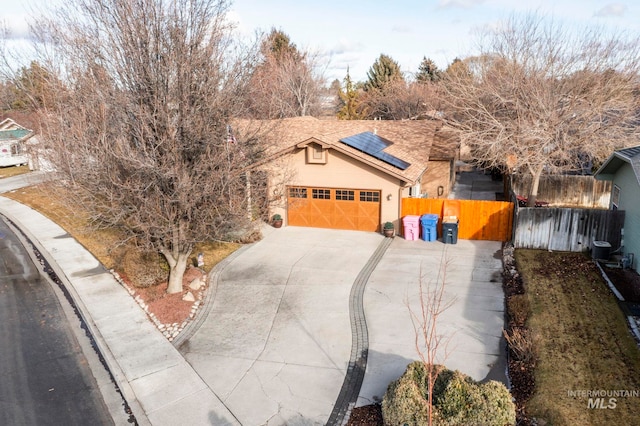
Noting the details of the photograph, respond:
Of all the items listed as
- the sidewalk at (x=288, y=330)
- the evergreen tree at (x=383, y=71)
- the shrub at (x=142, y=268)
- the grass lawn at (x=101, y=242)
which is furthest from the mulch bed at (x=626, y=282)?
the evergreen tree at (x=383, y=71)

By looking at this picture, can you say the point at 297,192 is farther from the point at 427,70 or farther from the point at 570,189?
the point at 427,70

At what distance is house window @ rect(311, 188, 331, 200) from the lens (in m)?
21.2

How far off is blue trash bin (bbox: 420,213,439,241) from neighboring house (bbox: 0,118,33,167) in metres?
36.2

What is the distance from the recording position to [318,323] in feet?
40.6

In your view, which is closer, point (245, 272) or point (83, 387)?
point (83, 387)

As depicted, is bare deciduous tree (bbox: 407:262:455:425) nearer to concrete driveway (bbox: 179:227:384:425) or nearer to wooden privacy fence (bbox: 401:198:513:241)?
concrete driveway (bbox: 179:227:384:425)

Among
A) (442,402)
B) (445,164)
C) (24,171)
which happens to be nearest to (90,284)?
(442,402)

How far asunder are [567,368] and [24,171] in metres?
43.6

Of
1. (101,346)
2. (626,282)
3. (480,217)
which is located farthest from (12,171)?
(626,282)

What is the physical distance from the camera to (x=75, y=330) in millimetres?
12578

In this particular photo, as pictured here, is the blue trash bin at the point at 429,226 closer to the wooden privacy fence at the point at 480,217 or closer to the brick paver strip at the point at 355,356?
the wooden privacy fence at the point at 480,217

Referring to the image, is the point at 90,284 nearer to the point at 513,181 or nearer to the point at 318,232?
the point at 318,232

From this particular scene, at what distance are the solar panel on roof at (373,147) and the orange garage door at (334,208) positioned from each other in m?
1.64

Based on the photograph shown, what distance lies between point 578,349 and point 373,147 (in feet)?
41.5
